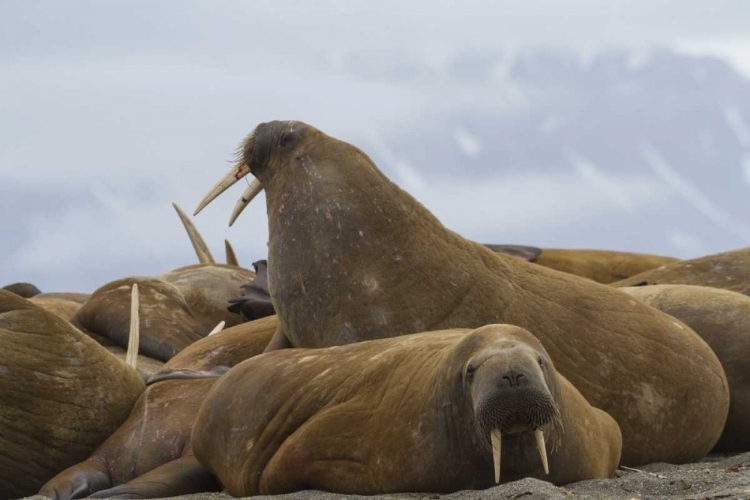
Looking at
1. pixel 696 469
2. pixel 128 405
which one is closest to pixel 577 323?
pixel 696 469

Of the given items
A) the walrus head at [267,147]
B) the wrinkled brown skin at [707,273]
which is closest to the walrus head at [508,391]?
the walrus head at [267,147]

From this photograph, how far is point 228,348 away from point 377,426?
3.27 m

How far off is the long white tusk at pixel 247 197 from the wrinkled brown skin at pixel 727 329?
8.42 ft

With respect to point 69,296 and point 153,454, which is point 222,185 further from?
point 69,296

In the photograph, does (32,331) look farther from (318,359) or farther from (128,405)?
(318,359)

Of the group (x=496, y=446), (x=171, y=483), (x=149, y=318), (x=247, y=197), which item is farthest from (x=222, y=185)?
(x=496, y=446)

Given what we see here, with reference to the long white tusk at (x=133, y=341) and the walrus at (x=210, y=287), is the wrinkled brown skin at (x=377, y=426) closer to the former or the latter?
the long white tusk at (x=133, y=341)

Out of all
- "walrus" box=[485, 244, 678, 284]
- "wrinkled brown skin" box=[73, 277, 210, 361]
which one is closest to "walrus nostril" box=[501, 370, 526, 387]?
"wrinkled brown skin" box=[73, 277, 210, 361]

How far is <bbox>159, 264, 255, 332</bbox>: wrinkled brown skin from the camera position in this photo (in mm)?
12570

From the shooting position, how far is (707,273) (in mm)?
11812

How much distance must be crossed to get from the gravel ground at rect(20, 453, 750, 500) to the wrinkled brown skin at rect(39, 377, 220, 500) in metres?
0.30

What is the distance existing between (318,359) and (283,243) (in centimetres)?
146

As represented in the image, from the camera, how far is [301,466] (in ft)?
20.6

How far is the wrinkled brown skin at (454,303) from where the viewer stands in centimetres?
757
